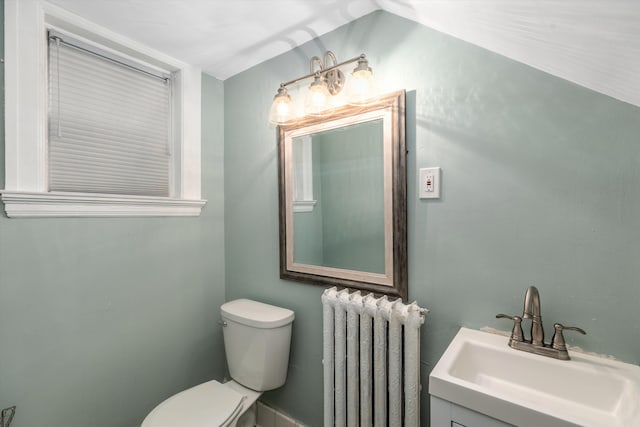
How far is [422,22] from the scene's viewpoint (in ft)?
3.87

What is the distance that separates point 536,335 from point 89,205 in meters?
1.89

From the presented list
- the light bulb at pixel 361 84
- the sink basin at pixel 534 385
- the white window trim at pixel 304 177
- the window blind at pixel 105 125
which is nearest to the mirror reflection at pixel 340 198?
the white window trim at pixel 304 177

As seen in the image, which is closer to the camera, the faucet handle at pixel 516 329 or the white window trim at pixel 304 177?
the faucet handle at pixel 516 329

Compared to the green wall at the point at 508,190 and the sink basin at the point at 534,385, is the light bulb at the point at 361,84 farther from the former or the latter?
the sink basin at the point at 534,385

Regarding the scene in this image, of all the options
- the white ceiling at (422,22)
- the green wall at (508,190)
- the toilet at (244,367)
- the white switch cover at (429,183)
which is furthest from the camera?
the toilet at (244,367)

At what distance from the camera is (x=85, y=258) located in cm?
139

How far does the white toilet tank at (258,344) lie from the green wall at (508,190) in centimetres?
69

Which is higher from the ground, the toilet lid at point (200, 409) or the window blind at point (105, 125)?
the window blind at point (105, 125)

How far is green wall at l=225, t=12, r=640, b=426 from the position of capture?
889 mm

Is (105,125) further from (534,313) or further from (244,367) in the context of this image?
(534,313)

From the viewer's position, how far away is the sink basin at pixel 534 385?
0.70 metres

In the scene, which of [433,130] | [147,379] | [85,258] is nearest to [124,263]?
[85,258]

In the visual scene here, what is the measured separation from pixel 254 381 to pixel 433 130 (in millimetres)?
1471

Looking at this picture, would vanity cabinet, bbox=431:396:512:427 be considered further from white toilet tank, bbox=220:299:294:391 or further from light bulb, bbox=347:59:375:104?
light bulb, bbox=347:59:375:104
